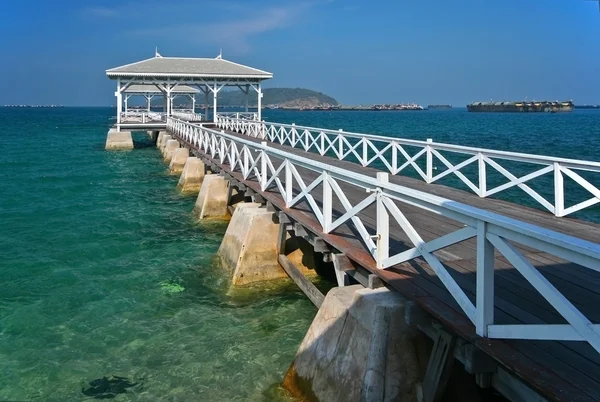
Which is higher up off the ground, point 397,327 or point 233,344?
point 397,327

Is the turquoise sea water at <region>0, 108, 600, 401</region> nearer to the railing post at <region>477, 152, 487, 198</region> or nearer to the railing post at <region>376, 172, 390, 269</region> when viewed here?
the railing post at <region>376, 172, 390, 269</region>

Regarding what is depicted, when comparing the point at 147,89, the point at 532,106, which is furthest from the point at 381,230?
the point at 532,106

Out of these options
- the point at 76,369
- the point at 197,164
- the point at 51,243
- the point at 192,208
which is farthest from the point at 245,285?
the point at 197,164

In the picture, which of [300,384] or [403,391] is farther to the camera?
[300,384]

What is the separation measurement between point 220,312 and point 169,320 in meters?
0.75

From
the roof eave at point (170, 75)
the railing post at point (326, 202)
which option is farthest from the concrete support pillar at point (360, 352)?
the roof eave at point (170, 75)

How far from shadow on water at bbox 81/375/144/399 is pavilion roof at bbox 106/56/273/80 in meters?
28.5

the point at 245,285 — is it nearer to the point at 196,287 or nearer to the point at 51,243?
the point at 196,287

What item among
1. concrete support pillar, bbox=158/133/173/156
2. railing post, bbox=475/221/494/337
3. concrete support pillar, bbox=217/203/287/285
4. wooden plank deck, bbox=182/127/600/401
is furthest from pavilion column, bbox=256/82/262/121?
railing post, bbox=475/221/494/337

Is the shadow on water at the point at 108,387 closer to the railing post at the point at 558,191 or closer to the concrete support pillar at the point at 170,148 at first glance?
the railing post at the point at 558,191

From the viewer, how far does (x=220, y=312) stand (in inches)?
313

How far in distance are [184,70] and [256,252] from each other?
88.6ft

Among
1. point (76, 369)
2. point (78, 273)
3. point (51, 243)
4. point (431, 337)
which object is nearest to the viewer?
point (431, 337)

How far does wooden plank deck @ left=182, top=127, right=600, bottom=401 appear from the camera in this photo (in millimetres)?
3414
